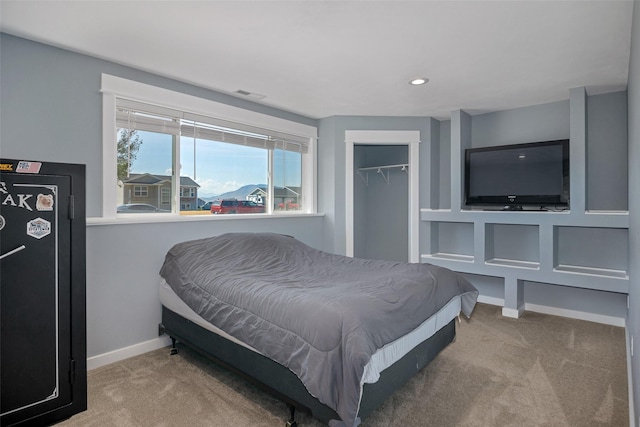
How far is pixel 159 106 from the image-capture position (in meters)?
3.13

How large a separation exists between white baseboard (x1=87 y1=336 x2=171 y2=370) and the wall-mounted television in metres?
3.71

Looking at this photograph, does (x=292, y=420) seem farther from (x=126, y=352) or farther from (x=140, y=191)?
(x=140, y=191)

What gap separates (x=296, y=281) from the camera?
101 inches

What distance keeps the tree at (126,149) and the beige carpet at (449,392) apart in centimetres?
158

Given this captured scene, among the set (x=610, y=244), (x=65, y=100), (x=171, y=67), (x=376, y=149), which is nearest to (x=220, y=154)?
(x=171, y=67)

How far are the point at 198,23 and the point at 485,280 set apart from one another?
4.18m

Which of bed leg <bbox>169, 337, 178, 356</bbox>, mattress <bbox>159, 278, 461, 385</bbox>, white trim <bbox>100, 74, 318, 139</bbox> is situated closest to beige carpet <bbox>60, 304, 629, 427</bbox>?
bed leg <bbox>169, 337, 178, 356</bbox>

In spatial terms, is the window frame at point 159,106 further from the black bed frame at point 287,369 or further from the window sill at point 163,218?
the black bed frame at point 287,369

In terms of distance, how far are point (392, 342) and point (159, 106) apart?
275 cm

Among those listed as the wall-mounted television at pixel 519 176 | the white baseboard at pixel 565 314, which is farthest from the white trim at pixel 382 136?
the white baseboard at pixel 565 314

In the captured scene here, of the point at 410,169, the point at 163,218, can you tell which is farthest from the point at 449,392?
the point at 410,169

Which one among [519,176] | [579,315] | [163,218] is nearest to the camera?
[163,218]

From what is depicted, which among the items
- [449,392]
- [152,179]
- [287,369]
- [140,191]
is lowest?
[449,392]

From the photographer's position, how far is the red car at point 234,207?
3.73m
